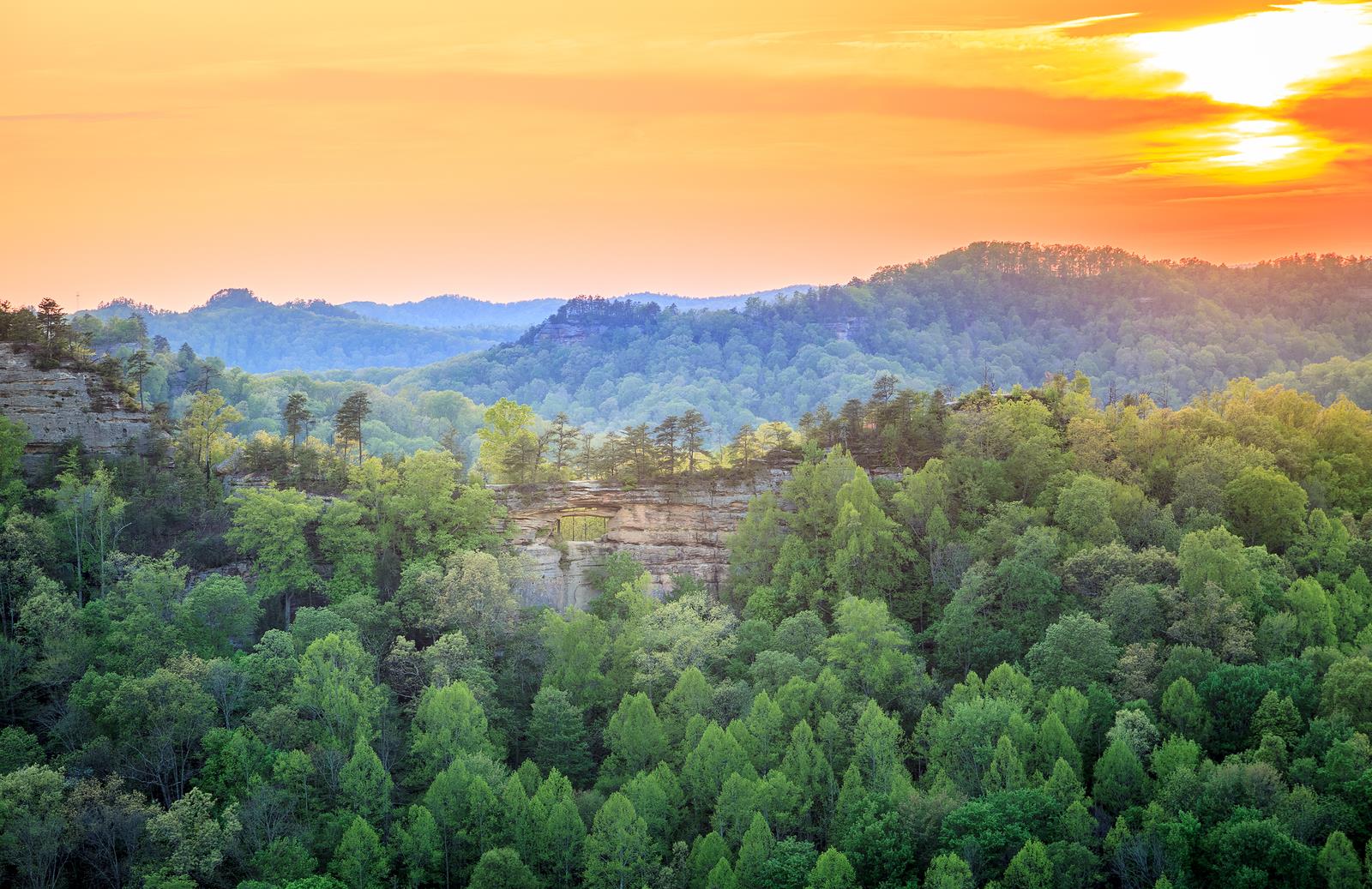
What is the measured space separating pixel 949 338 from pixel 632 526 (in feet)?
406

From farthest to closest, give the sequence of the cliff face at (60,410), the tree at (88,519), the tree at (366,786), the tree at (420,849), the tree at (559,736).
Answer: the cliff face at (60,410) → the tree at (88,519) → the tree at (559,736) → the tree at (366,786) → the tree at (420,849)

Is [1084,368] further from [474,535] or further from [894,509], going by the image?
[474,535]

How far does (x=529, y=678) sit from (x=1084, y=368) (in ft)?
408

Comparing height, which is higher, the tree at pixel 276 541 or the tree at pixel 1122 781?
the tree at pixel 276 541

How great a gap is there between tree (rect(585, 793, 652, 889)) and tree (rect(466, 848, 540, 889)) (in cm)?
197

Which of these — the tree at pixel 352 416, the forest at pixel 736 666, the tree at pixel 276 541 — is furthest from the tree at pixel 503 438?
the tree at pixel 276 541

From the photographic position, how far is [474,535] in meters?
53.1

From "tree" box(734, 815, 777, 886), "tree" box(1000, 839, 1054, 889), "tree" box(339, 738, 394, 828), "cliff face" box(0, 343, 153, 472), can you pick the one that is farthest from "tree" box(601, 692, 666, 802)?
"cliff face" box(0, 343, 153, 472)

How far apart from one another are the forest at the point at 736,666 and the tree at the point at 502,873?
11 cm

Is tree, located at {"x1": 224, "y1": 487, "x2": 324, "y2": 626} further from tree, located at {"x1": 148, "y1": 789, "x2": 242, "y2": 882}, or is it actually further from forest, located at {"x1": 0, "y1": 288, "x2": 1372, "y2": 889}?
tree, located at {"x1": 148, "y1": 789, "x2": 242, "y2": 882}

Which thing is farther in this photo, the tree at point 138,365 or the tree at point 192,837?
the tree at point 138,365

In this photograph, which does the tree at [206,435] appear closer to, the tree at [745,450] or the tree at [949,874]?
the tree at [745,450]

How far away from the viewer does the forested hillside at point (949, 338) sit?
146250 millimetres

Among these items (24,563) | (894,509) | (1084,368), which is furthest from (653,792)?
(1084,368)
